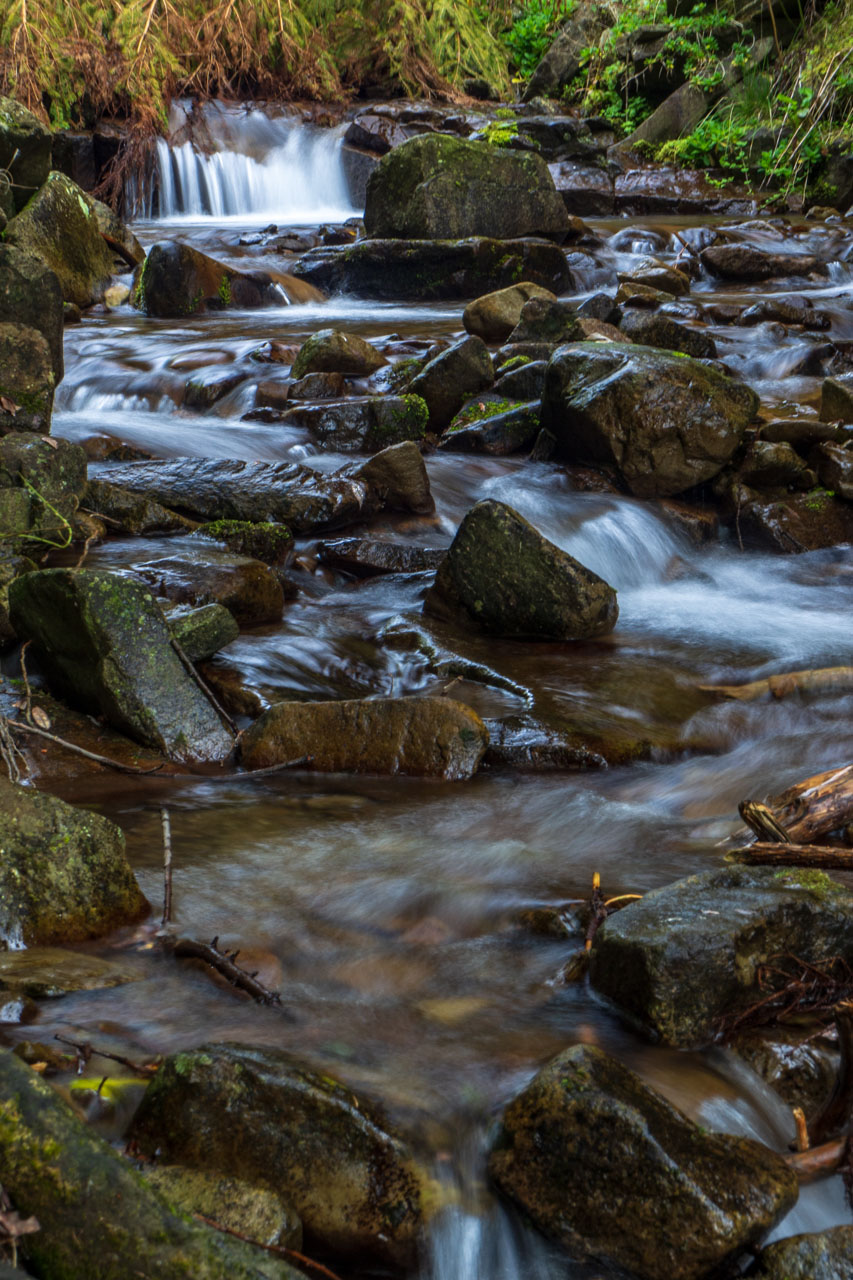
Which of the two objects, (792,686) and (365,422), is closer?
(792,686)

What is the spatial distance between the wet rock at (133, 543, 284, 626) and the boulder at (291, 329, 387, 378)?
3.89 m

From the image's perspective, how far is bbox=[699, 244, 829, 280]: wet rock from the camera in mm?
13398

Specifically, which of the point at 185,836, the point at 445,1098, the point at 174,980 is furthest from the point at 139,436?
the point at 445,1098

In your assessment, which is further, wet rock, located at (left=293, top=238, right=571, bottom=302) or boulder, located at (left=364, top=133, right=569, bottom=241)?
boulder, located at (left=364, top=133, right=569, bottom=241)

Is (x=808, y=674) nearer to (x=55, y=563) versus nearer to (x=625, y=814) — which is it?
(x=625, y=814)

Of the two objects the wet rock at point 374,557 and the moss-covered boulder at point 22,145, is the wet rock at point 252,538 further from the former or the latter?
the moss-covered boulder at point 22,145

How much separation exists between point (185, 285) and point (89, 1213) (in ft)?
37.2

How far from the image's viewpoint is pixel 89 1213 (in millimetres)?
1597

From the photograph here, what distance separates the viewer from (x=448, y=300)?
42.1 ft

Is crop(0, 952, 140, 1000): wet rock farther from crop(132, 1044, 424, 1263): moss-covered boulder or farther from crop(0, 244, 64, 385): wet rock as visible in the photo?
crop(0, 244, 64, 385): wet rock

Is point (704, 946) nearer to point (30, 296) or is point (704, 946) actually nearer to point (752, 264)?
point (30, 296)

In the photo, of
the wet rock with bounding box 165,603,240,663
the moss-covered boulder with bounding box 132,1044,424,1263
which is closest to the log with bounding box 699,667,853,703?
the wet rock with bounding box 165,603,240,663

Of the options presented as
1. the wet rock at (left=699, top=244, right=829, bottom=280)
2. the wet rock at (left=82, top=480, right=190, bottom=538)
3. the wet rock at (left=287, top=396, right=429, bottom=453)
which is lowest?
the wet rock at (left=82, top=480, right=190, bottom=538)

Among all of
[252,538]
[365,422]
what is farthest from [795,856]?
[365,422]
